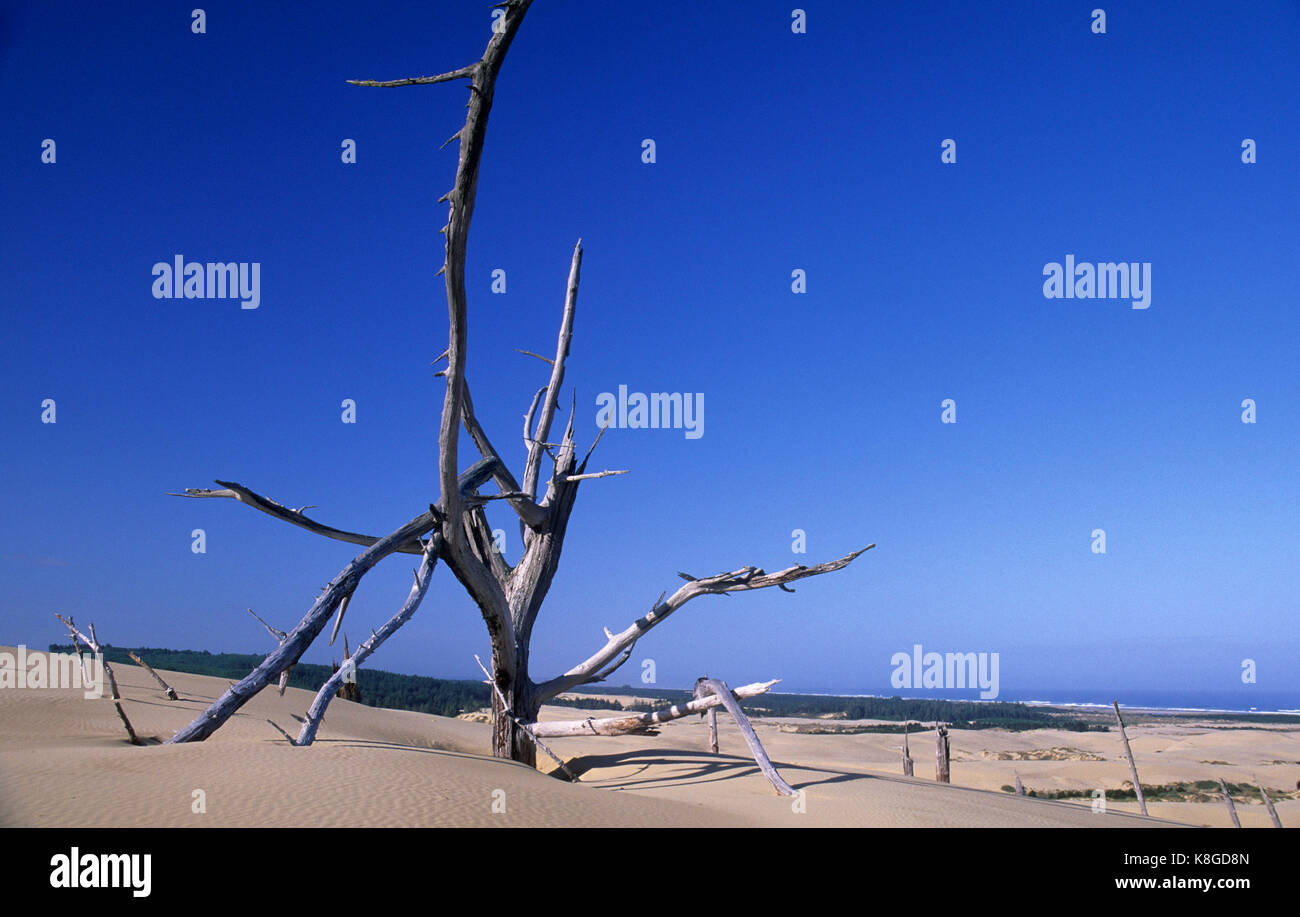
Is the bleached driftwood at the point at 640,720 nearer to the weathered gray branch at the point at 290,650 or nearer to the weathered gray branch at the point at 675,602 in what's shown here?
the weathered gray branch at the point at 675,602

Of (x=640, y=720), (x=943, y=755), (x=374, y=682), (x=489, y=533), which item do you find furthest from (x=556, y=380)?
(x=374, y=682)

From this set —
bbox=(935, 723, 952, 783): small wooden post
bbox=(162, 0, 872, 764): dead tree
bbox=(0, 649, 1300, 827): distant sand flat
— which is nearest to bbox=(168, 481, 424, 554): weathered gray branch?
bbox=(162, 0, 872, 764): dead tree

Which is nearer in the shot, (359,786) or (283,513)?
(359,786)

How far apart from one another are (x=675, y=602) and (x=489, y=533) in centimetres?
306

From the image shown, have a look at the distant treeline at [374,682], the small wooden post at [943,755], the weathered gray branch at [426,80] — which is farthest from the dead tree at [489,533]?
the distant treeline at [374,682]

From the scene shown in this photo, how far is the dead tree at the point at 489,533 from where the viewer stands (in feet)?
23.0

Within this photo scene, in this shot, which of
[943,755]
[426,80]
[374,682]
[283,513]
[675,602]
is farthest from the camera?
[374,682]

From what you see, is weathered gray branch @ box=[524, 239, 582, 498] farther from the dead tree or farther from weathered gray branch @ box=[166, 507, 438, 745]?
weathered gray branch @ box=[166, 507, 438, 745]

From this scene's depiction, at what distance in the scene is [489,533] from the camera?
1194 cm

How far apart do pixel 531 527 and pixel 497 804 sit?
6.01 m

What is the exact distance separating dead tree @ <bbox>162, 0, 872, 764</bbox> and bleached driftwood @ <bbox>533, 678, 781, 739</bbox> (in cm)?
83

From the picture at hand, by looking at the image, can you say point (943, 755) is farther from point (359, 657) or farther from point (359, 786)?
point (359, 786)
